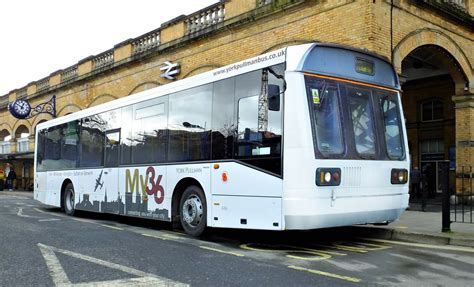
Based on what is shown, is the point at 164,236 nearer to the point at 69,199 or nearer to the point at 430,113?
the point at 69,199

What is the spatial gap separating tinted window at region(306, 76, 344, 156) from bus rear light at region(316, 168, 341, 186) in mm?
254

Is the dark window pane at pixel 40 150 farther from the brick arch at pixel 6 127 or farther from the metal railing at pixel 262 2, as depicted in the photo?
the brick arch at pixel 6 127

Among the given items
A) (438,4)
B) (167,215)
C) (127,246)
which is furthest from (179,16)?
(127,246)

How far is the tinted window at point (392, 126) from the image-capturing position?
8.19 metres

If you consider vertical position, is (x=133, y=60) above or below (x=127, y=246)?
above

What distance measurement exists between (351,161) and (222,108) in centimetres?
238

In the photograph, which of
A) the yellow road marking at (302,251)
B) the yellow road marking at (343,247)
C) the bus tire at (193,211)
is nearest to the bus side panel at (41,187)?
the bus tire at (193,211)

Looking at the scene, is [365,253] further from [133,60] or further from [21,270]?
[133,60]

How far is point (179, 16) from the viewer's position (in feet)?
63.1

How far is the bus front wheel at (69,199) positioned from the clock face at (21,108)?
58.8 feet

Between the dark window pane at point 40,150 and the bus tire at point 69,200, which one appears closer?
the bus tire at point 69,200

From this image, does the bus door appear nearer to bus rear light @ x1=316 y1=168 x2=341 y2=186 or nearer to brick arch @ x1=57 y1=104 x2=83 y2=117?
bus rear light @ x1=316 y1=168 x2=341 y2=186

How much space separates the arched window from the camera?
2192cm

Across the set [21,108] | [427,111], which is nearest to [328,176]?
[427,111]
